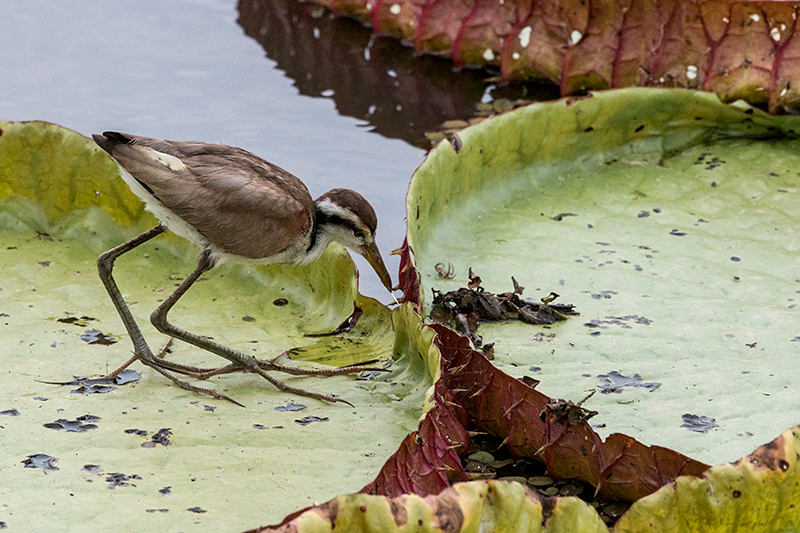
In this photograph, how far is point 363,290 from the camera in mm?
4020

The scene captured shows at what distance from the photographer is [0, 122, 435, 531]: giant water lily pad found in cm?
246

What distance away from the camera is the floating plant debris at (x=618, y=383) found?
2.95 m

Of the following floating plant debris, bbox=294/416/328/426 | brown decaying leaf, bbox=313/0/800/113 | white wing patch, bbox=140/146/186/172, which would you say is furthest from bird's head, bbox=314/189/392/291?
brown decaying leaf, bbox=313/0/800/113

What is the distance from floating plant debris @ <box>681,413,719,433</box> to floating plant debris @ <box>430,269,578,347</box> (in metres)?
0.67

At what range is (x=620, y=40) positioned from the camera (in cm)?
491

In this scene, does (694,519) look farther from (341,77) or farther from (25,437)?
(341,77)

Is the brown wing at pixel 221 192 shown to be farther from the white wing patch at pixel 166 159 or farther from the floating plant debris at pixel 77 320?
the floating plant debris at pixel 77 320

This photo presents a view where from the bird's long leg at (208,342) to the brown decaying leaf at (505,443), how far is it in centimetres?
52

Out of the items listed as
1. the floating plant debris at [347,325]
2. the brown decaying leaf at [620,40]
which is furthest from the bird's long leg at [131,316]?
the brown decaying leaf at [620,40]

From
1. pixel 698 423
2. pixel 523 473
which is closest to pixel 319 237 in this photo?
pixel 523 473

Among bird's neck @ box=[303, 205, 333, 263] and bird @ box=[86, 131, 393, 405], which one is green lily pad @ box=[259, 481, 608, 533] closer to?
bird @ box=[86, 131, 393, 405]

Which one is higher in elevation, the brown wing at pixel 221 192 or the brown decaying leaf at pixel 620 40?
the brown decaying leaf at pixel 620 40

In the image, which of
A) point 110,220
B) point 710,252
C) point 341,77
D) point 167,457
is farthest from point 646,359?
point 341,77

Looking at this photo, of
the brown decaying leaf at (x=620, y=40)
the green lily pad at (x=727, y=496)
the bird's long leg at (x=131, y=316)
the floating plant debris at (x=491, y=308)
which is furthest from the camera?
the brown decaying leaf at (x=620, y=40)
